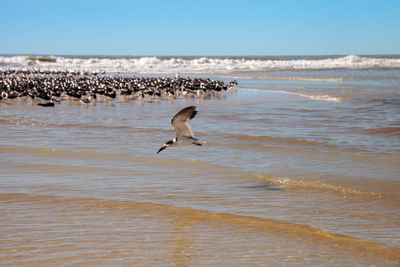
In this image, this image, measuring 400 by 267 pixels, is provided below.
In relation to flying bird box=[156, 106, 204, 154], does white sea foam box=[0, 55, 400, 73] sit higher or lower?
higher

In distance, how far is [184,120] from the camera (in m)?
8.69

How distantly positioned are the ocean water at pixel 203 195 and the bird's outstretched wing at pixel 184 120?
31.7 inches

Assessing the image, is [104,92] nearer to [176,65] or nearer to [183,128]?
[183,128]

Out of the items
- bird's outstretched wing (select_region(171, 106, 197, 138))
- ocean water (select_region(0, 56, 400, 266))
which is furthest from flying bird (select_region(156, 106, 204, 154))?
ocean water (select_region(0, 56, 400, 266))

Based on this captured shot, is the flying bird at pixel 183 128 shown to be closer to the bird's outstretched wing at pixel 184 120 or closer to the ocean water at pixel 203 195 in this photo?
the bird's outstretched wing at pixel 184 120

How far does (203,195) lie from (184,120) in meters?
1.28

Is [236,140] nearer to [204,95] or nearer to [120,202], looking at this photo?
[120,202]

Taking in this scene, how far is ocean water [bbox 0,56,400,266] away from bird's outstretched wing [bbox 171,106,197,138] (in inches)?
31.7

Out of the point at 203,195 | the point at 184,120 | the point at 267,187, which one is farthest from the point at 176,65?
the point at 203,195

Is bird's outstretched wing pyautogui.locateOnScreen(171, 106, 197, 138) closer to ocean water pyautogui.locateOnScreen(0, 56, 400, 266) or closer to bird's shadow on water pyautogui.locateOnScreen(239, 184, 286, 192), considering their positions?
ocean water pyautogui.locateOnScreen(0, 56, 400, 266)

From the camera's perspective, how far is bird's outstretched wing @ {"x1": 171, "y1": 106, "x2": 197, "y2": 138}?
27.2 ft

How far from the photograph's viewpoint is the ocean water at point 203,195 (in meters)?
5.81

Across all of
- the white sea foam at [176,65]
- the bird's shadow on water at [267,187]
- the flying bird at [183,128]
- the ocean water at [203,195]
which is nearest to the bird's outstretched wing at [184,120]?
the flying bird at [183,128]

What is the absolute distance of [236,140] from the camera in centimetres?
1365
